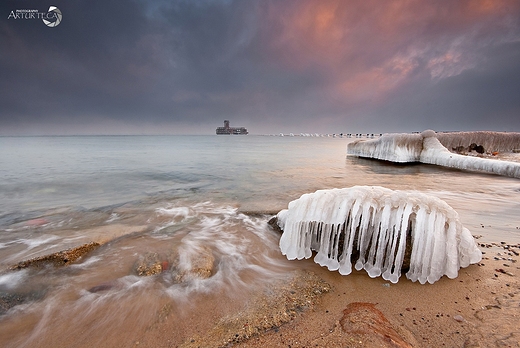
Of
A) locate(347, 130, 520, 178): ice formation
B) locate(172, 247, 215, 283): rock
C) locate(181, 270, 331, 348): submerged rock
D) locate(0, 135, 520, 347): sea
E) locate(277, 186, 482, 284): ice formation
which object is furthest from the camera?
locate(347, 130, 520, 178): ice formation

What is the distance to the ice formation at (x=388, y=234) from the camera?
9.93 ft

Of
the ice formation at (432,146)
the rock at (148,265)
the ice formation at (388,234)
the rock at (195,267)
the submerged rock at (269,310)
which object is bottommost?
the rock at (148,265)

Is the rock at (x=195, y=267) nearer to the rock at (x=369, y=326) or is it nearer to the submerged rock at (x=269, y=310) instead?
the submerged rock at (x=269, y=310)

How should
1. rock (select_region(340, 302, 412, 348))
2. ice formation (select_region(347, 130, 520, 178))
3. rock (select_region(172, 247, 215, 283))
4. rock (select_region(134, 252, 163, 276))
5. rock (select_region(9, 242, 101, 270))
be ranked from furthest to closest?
1. ice formation (select_region(347, 130, 520, 178))
2. rock (select_region(9, 242, 101, 270))
3. rock (select_region(134, 252, 163, 276))
4. rock (select_region(172, 247, 215, 283))
5. rock (select_region(340, 302, 412, 348))

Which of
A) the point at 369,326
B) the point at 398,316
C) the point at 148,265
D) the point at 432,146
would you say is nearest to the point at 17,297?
the point at 148,265

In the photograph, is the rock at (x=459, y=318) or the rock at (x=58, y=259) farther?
the rock at (x=58, y=259)

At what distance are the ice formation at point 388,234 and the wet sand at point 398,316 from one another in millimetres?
182

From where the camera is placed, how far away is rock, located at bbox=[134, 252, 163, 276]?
3545 millimetres

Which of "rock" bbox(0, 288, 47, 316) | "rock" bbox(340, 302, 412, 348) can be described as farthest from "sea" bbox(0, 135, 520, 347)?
"rock" bbox(340, 302, 412, 348)

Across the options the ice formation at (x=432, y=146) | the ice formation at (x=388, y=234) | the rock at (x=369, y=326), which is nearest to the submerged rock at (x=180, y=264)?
the ice formation at (x=388, y=234)

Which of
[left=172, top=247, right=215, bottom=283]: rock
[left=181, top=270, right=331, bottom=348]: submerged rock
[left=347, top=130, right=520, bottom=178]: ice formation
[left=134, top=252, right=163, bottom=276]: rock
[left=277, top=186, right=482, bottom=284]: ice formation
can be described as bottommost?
[left=134, top=252, right=163, bottom=276]: rock

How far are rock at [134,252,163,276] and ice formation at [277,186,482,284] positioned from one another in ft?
7.51

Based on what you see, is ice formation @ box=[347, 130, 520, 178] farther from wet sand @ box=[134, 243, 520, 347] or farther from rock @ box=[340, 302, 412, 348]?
rock @ box=[340, 302, 412, 348]

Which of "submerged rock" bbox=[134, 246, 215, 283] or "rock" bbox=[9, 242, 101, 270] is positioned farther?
"rock" bbox=[9, 242, 101, 270]
